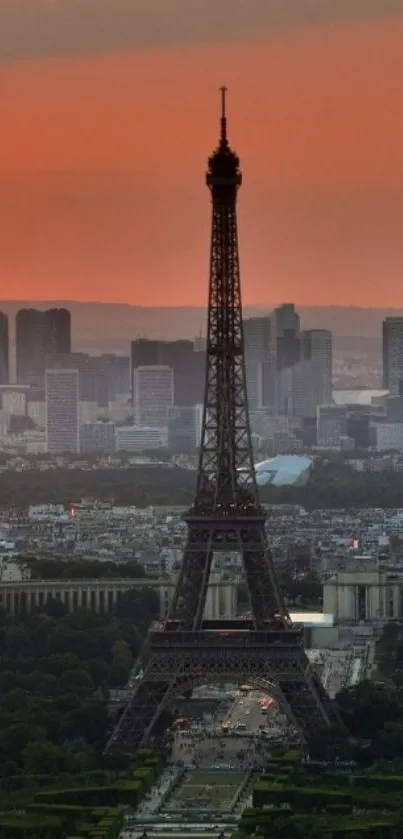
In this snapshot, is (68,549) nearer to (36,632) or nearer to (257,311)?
(36,632)

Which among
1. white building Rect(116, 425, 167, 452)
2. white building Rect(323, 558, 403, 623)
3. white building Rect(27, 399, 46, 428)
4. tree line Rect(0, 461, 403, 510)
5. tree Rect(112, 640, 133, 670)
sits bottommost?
tree Rect(112, 640, 133, 670)

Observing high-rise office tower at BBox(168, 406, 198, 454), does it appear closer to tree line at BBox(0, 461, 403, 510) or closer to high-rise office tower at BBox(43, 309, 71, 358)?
tree line at BBox(0, 461, 403, 510)

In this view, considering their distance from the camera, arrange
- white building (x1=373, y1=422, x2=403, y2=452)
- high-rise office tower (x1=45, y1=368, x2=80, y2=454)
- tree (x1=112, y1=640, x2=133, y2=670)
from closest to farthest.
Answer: tree (x1=112, y1=640, x2=133, y2=670) < white building (x1=373, y1=422, x2=403, y2=452) < high-rise office tower (x1=45, y1=368, x2=80, y2=454)

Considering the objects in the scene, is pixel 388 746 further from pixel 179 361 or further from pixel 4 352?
pixel 4 352

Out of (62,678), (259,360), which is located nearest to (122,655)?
(62,678)

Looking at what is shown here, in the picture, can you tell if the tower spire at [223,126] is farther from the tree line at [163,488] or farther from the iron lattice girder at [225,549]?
the tree line at [163,488]

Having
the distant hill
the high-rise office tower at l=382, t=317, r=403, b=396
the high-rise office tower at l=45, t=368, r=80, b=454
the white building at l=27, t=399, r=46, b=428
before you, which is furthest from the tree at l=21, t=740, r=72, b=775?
the high-rise office tower at l=382, t=317, r=403, b=396

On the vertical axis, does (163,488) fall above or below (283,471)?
below
